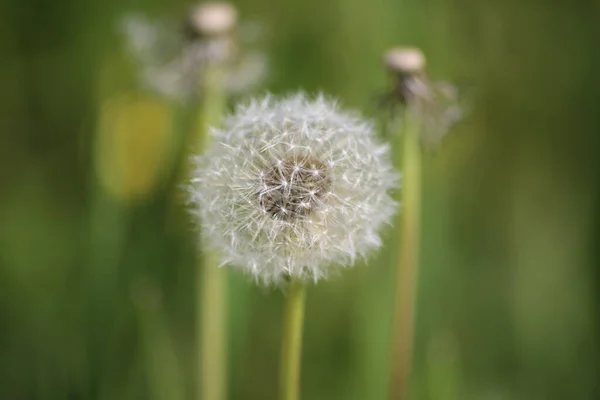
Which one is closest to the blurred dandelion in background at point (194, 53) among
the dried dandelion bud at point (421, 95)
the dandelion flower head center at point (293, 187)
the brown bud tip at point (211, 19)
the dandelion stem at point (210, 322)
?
the brown bud tip at point (211, 19)

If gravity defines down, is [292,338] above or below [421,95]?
below

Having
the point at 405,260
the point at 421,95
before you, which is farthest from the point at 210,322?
the point at 421,95

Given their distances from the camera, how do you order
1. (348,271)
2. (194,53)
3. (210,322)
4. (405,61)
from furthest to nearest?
(348,271) < (194,53) < (210,322) < (405,61)

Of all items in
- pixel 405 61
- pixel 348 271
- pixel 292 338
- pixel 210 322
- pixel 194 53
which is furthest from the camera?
pixel 348 271

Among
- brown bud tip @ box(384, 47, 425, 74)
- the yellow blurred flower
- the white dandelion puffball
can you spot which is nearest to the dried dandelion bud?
brown bud tip @ box(384, 47, 425, 74)

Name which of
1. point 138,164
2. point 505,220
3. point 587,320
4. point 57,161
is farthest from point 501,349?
point 57,161

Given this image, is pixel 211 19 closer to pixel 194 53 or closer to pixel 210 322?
pixel 194 53
